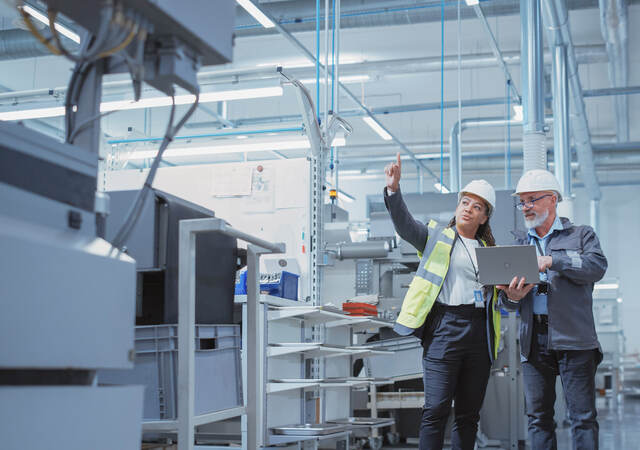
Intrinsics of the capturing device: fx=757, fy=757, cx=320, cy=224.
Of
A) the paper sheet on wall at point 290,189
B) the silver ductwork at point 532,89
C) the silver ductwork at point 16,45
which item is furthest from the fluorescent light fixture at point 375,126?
the paper sheet on wall at point 290,189

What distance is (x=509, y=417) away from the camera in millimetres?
5180

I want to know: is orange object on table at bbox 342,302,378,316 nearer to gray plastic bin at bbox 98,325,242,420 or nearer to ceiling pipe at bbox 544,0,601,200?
gray plastic bin at bbox 98,325,242,420

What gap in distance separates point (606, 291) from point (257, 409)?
42.0 ft

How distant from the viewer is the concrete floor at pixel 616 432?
519 centimetres

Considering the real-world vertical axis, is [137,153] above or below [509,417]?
above

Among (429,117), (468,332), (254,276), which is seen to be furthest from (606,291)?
(254,276)

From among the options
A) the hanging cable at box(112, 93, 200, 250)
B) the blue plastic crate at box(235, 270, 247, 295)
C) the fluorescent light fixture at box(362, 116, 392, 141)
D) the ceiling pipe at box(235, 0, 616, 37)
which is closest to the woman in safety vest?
the blue plastic crate at box(235, 270, 247, 295)

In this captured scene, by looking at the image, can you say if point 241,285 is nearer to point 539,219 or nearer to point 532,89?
point 539,219

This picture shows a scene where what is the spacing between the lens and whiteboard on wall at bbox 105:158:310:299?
432 cm

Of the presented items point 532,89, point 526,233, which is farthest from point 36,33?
point 532,89

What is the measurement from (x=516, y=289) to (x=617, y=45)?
623 centimetres

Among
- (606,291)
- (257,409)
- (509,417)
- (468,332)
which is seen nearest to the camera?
(257,409)

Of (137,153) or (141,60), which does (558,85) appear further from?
(141,60)

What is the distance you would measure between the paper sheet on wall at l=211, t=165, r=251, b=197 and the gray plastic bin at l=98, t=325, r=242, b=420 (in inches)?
93.0
